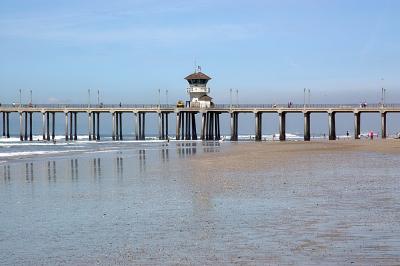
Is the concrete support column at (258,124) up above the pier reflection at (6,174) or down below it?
above

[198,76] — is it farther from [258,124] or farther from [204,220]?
[204,220]

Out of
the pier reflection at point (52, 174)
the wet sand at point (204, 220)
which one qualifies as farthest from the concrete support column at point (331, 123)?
the wet sand at point (204, 220)

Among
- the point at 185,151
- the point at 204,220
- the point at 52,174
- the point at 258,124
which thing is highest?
the point at 258,124

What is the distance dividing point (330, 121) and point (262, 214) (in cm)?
5977

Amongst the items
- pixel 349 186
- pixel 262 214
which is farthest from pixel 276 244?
pixel 349 186

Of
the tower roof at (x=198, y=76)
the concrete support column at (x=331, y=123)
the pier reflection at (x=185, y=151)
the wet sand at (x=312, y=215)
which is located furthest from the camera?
the tower roof at (x=198, y=76)

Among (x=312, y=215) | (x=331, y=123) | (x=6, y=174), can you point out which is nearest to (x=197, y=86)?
(x=331, y=123)

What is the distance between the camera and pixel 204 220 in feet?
40.4

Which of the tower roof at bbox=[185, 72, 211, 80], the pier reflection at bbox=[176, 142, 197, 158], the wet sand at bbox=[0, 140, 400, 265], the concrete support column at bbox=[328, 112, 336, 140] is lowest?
the pier reflection at bbox=[176, 142, 197, 158]

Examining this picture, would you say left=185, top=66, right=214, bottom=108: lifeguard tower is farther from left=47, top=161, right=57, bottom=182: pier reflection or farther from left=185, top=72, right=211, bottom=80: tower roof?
left=47, top=161, right=57, bottom=182: pier reflection

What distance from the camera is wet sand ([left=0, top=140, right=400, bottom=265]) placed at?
9203mm

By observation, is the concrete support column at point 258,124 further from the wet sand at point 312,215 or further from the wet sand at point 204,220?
the wet sand at point 204,220

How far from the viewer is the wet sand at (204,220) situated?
9203 millimetres

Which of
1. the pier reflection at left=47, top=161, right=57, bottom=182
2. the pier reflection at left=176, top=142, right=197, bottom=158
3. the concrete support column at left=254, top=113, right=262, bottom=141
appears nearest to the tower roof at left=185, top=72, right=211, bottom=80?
the concrete support column at left=254, top=113, right=262, bottom=141
